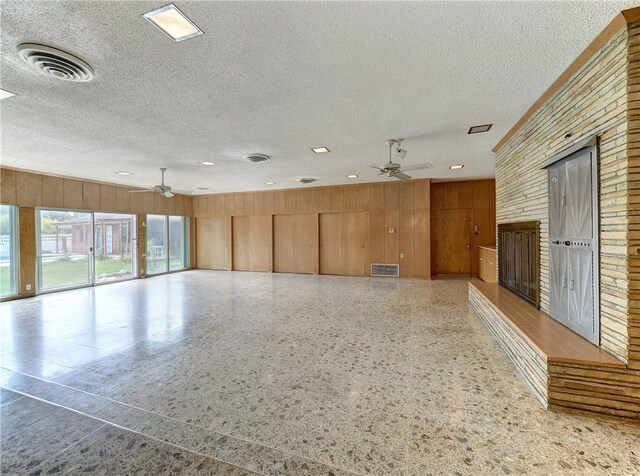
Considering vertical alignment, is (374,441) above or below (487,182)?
below

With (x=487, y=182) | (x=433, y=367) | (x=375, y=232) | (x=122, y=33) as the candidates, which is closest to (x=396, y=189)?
(x=375, y=232)

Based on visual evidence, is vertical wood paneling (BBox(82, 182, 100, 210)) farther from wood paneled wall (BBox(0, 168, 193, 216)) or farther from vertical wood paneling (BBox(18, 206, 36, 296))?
vertical wood paneling (BBox(18, 206, 36, 296))

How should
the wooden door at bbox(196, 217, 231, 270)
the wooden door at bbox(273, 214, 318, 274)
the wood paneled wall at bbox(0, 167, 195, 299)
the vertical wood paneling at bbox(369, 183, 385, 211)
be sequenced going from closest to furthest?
the wood paneled wall at bbox(0, 167, 195, 299) < the vertical wood paneling at bbox(369, 183, 385, 211) < the wooden door at bbox(273, 214, 318, 274) < the wooden door at bbox(196, 217, 231, 270)

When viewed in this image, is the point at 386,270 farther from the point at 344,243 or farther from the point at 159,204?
the point at 159,204

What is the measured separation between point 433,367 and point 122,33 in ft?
13.7

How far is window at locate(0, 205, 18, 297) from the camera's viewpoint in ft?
22.0

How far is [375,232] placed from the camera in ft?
31.6

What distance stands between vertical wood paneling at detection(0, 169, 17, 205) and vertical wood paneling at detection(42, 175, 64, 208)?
600 mm

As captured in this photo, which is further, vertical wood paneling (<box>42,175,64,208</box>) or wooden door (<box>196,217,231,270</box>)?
wooden door (<box>196,217,231,270</box>)

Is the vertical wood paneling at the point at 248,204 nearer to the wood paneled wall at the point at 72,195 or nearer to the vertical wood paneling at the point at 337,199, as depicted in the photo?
the wood paneled wall at the point at 72,195

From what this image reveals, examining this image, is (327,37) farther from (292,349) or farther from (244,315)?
(244,315)

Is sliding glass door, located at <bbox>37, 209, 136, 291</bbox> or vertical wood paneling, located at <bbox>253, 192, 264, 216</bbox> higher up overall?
vertical wood paneling, located at <bbox>253, 192, 264, 216</bbox>

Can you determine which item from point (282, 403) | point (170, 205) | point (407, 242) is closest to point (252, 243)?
point (170, 205)

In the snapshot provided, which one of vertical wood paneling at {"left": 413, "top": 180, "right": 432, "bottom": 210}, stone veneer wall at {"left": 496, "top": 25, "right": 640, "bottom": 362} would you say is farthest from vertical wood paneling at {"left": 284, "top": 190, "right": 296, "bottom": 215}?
stone veneer wall at {"left": 496, "top": 25, "right": 640, "bottom": 362}
